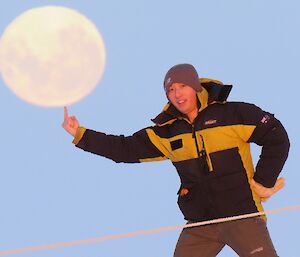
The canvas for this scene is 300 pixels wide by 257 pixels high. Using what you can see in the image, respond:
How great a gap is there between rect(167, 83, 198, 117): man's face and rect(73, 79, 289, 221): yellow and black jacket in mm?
59

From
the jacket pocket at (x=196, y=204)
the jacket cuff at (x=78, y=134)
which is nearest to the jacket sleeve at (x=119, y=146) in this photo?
the jacket cuff at (x=78, y=134)

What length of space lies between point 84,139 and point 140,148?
0.44 metres

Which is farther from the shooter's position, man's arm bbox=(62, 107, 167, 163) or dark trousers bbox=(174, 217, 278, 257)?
man's arm bbox=(62, 107, 167, 163)

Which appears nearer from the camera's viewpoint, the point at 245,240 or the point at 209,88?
the point at 245,240

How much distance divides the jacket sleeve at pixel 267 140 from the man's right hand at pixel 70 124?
1.26m

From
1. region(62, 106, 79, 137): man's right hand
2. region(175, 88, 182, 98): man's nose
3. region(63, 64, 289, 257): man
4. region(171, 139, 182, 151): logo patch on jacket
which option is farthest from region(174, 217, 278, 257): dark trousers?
region(62, 106, 79, 137): man's right hand

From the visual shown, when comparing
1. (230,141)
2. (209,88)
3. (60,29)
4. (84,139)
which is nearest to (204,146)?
(230,141)

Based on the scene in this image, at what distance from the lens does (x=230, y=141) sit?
4.57 m

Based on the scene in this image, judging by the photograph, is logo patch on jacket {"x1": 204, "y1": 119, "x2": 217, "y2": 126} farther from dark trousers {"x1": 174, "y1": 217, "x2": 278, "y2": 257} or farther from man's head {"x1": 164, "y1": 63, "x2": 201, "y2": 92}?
dark trousers {"x1": 174, "y1": 217, "x2": 278, "y2": 257}

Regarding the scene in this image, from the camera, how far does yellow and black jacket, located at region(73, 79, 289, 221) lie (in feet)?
15.0

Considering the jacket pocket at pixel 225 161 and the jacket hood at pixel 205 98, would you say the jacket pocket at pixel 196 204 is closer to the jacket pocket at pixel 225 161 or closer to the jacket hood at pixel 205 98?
the jacket pocket at pixel 225 161

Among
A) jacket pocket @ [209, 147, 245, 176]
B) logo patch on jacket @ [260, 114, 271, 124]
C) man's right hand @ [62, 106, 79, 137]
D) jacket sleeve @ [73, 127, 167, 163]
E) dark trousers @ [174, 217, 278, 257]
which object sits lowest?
dark trousers @ [174, 217, 278, 257]

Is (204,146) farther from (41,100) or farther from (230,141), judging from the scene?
(41,100)

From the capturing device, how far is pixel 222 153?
15.0ft
